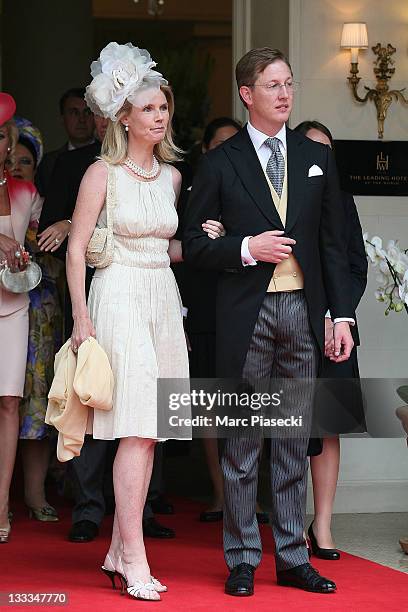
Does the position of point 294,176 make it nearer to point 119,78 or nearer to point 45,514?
point 119,78

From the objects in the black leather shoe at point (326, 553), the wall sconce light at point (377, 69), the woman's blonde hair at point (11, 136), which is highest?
the wall sconce light at point (377, 69)

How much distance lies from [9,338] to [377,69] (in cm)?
228

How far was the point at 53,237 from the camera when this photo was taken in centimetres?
571

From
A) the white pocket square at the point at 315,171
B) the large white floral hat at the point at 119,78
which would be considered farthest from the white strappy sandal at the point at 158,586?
the large white floral hat at the point at 119,78

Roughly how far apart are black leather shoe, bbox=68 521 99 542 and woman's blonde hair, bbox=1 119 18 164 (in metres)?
1.60

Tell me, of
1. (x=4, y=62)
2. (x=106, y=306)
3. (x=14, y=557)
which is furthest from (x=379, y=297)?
(x=4, y=62)

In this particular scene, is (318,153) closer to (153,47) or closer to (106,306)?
(106,306)

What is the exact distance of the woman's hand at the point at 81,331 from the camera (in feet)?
15.2

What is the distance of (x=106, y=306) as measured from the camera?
4703mm

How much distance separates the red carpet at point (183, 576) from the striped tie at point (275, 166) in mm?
1409

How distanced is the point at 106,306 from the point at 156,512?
221 centimetres

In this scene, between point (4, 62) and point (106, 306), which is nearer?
point (106, 306)

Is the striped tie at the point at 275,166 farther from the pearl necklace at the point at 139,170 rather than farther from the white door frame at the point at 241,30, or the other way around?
the white door frame at the point at 241,30

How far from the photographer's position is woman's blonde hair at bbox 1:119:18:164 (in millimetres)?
5754
